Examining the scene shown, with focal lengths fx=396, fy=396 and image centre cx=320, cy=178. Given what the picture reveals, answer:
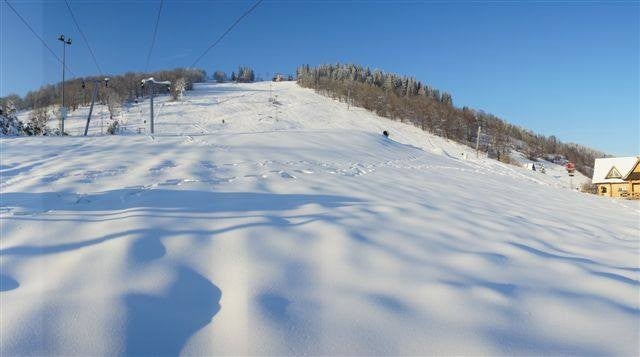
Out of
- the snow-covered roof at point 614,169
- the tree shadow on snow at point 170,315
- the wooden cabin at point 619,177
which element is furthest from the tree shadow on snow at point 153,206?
the snow-covered roof at point 614,169

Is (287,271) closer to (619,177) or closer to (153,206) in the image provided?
(153,206)

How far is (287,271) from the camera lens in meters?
3.58

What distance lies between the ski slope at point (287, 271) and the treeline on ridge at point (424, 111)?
241 ft

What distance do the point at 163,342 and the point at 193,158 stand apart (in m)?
7.58

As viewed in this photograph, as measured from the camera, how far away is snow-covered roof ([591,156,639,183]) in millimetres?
43903

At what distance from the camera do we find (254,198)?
6.20 meters

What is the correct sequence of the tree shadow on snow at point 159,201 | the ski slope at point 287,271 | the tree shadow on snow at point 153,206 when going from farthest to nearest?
the tree shadow on snow at point 159,201, the tree shadow on snow at point 153,206, the ski slope at point 287,271

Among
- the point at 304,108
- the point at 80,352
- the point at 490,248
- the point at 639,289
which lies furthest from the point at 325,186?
the point at 304,108

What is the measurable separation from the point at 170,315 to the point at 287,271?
110 cm

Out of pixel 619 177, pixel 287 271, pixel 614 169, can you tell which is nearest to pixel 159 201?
pixel 287 271

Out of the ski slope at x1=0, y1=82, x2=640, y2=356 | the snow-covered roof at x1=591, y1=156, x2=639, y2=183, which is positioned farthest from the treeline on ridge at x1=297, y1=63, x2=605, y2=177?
the ski slope at x1=0, y1=82, x2=640, y2=356

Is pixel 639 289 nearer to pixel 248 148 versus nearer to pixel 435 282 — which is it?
pixel 435 282

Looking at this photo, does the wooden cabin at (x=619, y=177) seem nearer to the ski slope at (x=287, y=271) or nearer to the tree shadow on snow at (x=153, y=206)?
the ski slope at (x=287, y=271)

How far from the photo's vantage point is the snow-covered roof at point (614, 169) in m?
43.9
